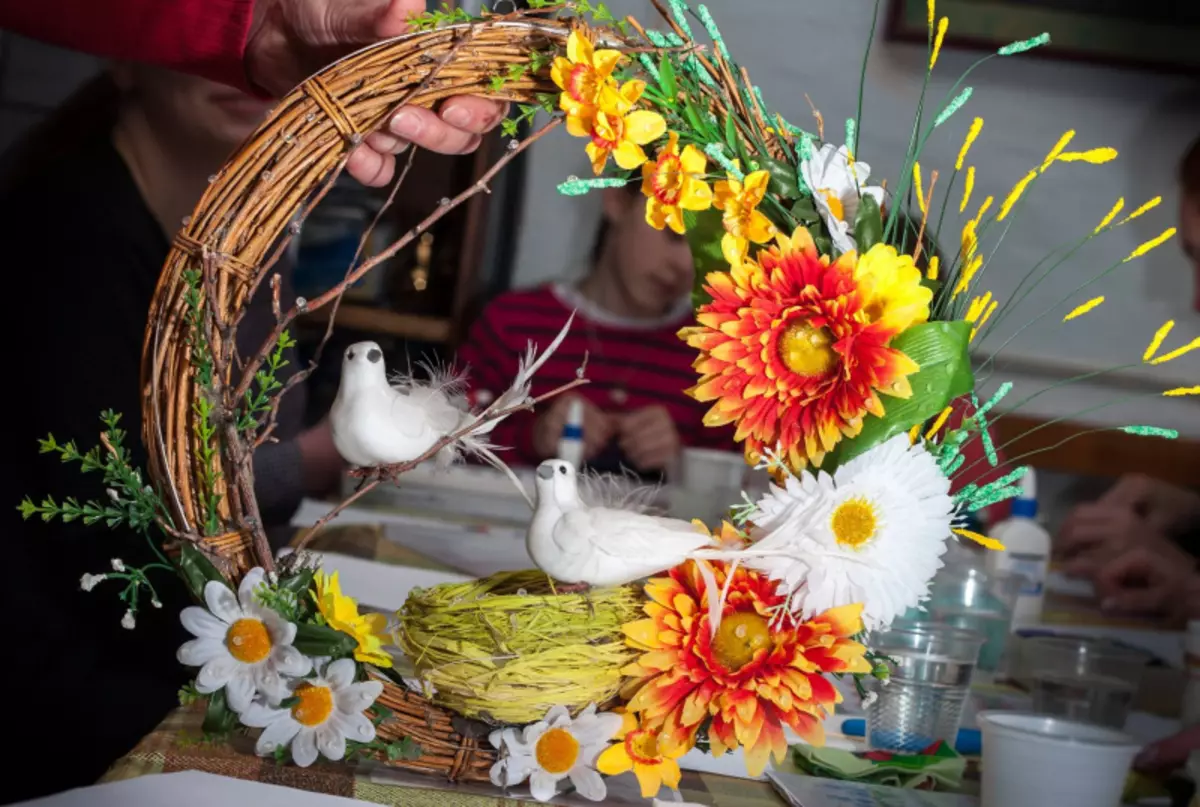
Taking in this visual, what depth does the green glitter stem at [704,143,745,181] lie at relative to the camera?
0.59 meters

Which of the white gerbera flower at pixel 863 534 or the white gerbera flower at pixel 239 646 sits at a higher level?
the white gerbera flower at pixel 863 534

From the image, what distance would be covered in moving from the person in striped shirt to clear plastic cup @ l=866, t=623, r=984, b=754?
59.6 inches

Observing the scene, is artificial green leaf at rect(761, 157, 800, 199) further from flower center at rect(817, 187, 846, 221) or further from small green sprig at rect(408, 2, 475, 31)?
small green sprig at rect(408, 2, 475, 31)

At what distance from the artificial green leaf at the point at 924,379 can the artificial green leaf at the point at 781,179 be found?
0.10 m

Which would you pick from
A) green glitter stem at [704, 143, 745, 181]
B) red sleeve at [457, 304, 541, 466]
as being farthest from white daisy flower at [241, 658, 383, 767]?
red sleeve at [457, 304, 541, 466]

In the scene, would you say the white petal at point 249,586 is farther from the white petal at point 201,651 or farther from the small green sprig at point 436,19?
the small green sprig at point 436,19

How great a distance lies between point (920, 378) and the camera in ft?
1.91

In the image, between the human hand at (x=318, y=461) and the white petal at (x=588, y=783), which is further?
the human hand at (x=318, y=461)

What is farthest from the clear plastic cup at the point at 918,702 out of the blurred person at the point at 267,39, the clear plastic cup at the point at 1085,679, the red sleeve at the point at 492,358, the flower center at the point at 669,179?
→ the red sleeve at the point at 492,358

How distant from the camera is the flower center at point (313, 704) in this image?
57cm

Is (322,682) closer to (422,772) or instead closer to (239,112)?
(422,772)

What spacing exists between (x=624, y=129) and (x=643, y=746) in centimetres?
33

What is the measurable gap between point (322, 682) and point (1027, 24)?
2.38 metres

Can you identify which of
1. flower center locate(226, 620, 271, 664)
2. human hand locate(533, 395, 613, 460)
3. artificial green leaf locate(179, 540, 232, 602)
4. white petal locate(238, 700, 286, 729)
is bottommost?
white petal locate(238, 700, 286, 729)
